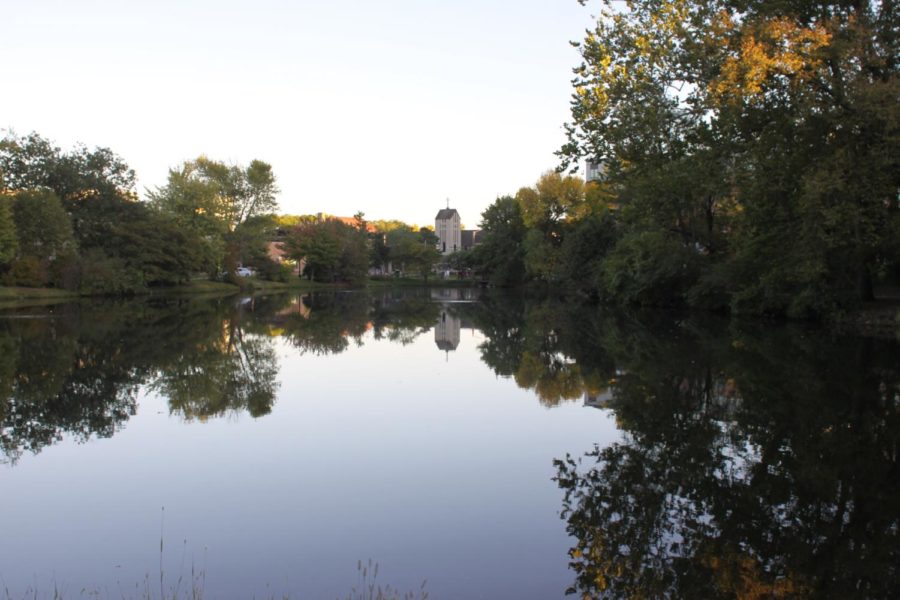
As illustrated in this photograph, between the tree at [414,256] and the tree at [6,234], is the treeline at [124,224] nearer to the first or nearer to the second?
the tree at [6,234]

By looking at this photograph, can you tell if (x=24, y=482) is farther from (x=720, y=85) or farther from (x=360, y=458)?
(x=720, y=85)

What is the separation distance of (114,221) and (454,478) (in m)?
55.7

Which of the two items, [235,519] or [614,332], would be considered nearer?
[235,519]

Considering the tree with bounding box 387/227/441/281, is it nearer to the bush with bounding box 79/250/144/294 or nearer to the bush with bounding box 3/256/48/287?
the bush with bounding box 79/250/144/294

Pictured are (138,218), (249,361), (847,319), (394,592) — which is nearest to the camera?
(394,592)

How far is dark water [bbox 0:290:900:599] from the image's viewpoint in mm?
5152

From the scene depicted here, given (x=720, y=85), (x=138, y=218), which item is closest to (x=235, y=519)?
(x=720, y=85)

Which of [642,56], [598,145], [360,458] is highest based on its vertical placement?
[642,56]

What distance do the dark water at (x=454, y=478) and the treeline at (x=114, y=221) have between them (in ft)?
116

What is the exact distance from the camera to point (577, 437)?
940 centimetres

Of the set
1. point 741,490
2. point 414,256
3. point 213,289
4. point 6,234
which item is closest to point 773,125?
point 741,490

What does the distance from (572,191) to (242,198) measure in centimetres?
3340

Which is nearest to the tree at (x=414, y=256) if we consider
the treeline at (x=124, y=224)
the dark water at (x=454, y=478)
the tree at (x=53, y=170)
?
the treeline at (x=124, y=224)

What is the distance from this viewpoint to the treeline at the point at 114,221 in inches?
1866
